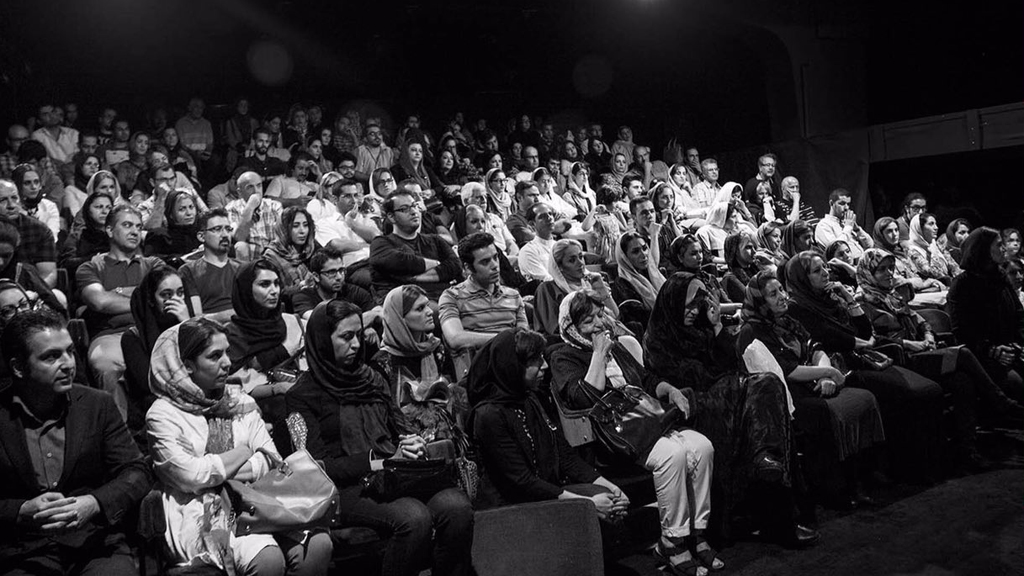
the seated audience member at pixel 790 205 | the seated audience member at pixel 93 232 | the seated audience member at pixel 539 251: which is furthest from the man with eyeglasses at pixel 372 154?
the seated audience member at pixel 790 205

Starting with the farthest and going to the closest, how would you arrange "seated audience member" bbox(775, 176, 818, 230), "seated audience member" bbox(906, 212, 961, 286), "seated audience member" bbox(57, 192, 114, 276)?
"seated audience member" bbox(775, 176, 818, 230)
"seated audience member" bbox(906, 212, 961, 286)
"seated audience member" bbox(57, 192, 114, 276)

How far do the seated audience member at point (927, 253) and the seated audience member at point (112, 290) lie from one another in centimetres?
609

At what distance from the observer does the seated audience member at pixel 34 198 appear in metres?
4.62

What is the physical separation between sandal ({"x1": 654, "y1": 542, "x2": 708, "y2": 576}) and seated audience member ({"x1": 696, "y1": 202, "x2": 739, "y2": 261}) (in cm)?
391

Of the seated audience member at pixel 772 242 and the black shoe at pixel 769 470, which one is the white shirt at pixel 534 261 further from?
the black shoe at pixel 769 470

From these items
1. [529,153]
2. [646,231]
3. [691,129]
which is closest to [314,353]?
[646,231]

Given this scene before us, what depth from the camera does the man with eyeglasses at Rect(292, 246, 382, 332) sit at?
3.64 meters

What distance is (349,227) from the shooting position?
16.8 ft

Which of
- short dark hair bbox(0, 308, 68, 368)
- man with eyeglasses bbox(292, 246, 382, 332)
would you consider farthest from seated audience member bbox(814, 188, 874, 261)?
short dark hair bbox(0, 308, 68, 368)

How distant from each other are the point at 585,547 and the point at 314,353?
1090mm

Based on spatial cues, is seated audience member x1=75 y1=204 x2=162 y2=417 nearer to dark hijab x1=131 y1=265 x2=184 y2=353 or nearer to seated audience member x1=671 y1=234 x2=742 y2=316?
dark hijab x1=131 y1=265 x2=184 y2=353

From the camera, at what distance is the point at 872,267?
15.7ft

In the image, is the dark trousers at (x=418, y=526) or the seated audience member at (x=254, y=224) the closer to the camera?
the dark trousers at (x=418, y=526)

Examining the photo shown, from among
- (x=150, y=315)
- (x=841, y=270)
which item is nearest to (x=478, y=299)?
(x=150, y=315)
